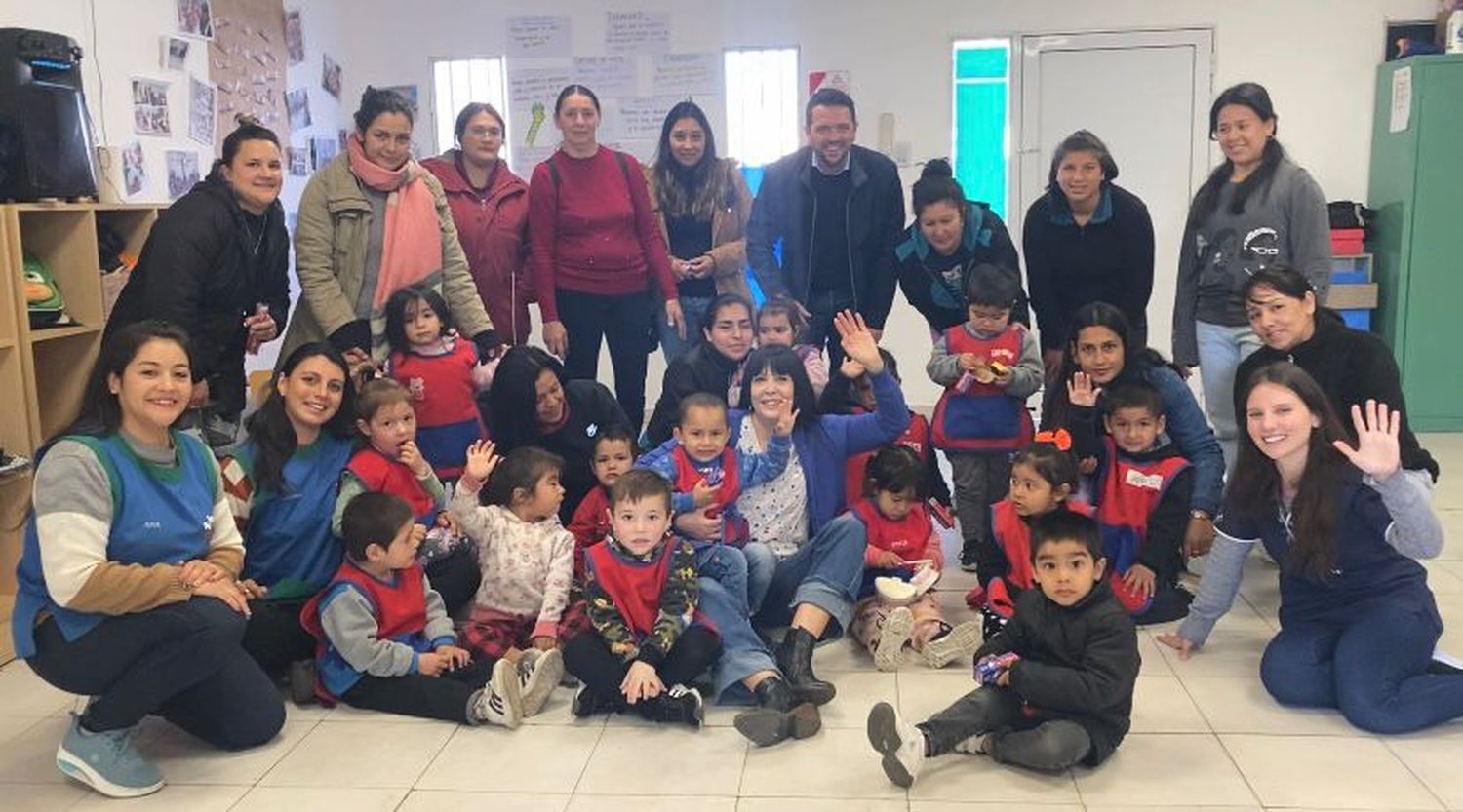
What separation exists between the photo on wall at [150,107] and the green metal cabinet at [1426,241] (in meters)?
5.52

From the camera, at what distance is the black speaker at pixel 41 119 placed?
322cm

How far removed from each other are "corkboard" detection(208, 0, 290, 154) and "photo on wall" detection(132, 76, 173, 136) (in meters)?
0.37

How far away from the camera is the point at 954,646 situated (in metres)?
3.06

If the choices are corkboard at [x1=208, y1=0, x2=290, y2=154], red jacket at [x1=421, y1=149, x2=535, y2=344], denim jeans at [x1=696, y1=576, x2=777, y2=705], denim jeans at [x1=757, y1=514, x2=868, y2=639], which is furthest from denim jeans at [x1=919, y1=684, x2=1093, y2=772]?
corkboard at [x1=208, y1=0, x2=290, y2=154]

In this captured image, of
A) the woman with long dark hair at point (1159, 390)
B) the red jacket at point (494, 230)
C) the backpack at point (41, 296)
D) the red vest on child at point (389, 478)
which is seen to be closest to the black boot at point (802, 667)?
the red vest on child at point (389, 478)

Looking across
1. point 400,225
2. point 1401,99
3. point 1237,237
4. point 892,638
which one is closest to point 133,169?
point 400,225

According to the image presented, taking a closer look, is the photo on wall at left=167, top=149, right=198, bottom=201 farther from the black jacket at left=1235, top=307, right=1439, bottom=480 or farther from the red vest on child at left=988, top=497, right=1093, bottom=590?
the black jacket at left=1235, top=307, right=1439, bottom=480

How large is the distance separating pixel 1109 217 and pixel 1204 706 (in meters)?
1.66

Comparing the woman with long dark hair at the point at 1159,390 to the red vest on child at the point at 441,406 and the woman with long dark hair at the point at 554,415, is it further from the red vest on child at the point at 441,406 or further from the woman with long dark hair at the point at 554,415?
the red vest on child at the point at 441,406

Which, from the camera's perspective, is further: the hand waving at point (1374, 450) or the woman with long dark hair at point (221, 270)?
the woman with long dark hair at point (221, 270)

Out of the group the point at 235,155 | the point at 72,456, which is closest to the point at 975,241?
the point at 235,155

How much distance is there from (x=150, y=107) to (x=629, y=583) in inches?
120

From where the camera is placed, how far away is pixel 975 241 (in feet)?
12.9

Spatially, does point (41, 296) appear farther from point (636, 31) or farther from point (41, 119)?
point (636, 31)
